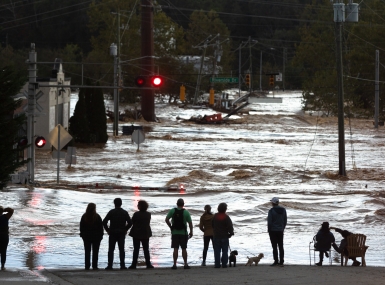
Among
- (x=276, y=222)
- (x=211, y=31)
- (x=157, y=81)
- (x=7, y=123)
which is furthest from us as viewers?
(x=211, y=31)

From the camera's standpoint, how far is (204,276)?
44.7 feet

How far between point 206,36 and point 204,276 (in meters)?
113

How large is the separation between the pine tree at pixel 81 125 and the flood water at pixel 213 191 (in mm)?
1735

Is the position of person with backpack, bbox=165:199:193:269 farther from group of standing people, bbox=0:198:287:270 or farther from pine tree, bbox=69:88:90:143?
pine tree, bbox=69:88:90:143

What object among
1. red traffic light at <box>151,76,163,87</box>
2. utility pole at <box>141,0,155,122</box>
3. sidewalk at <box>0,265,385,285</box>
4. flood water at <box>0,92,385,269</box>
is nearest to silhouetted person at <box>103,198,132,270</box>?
sidewalk at <box>0,265,385,285</box>

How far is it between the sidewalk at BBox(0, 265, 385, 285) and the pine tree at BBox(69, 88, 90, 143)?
122 ft

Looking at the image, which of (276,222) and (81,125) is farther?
(81,125)

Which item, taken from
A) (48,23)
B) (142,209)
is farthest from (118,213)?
(48,23)

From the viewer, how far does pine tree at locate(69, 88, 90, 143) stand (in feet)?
169

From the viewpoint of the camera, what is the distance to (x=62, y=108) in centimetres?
5512

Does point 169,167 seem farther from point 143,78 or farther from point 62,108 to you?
point 62,108

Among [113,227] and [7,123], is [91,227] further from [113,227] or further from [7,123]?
[7,123]

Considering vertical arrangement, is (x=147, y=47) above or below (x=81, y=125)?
above

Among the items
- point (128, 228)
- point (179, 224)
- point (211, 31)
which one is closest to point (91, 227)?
point (128, 228)
